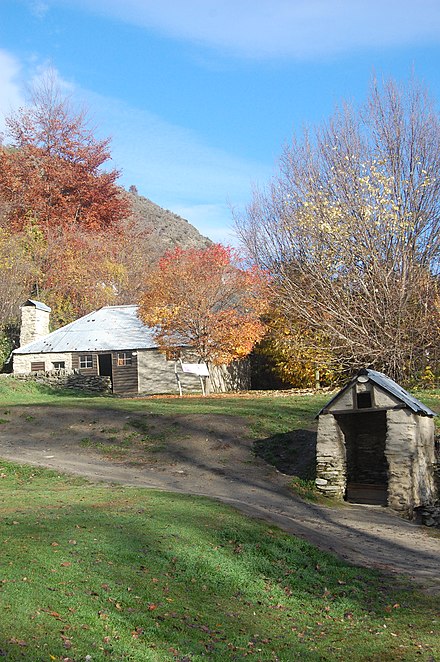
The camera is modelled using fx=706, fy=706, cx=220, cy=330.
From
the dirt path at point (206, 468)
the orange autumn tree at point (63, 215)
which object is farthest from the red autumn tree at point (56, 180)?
the dirt path at point (206, 468)

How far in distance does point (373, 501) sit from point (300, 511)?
3145mm

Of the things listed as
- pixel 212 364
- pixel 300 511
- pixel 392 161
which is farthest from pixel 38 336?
pixel 300 511

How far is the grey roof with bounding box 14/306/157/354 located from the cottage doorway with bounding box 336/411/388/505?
63.6 ft

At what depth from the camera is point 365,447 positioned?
21641 millimetres

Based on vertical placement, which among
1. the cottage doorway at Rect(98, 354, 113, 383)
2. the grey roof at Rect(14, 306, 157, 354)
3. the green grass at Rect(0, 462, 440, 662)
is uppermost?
the grey roof at Rect(14, 306, 157, 354)

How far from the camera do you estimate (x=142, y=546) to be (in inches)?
439

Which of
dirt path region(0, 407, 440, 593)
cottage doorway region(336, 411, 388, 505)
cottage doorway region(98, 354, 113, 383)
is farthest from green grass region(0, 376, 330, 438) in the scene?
cottage doorway region(98, 354, 113, 383)

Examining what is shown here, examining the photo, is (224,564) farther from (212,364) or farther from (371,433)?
(212,364)

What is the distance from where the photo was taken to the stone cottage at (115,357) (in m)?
39.2

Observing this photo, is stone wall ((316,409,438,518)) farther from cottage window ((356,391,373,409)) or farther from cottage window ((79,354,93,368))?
cottage window ((79,354,93,368))

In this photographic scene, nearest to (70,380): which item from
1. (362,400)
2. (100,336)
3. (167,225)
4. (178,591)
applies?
(100,336)

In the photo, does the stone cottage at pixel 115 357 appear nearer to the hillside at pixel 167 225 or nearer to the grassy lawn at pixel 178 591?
the grassy lawn at pixel 178 591

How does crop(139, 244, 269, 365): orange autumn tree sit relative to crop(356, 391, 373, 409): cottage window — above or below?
above

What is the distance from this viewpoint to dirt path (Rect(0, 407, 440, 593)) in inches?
559
